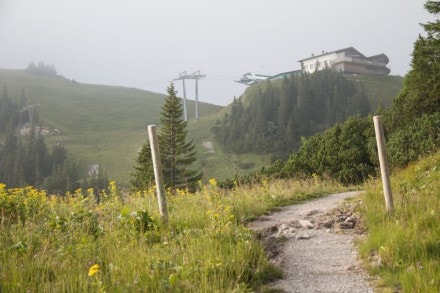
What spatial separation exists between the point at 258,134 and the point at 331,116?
25.6 metres

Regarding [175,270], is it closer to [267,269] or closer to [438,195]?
[267,269]

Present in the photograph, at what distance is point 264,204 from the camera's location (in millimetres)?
10844

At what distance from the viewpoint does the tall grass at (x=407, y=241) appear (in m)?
4.46

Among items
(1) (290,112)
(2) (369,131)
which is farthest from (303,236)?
(1) (290,112)

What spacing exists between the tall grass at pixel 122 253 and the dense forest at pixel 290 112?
99585 millimetres

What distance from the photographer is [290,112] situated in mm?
121312

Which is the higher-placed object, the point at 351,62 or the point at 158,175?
the point at 351,62

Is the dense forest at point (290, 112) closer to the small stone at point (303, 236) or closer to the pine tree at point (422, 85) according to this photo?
the pine tree at point (422, 85)

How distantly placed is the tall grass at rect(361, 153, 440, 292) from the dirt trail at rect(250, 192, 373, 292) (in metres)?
0.30

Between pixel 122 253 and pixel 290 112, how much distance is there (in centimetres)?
11887

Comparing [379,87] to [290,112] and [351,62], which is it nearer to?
[351,62]

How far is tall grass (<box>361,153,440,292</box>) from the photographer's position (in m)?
4.46

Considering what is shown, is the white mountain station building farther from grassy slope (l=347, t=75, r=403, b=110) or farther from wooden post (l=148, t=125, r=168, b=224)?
wooden post (l=148, t=125, r=168, b=224)

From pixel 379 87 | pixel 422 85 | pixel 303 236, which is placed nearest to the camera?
pixel 303 236
